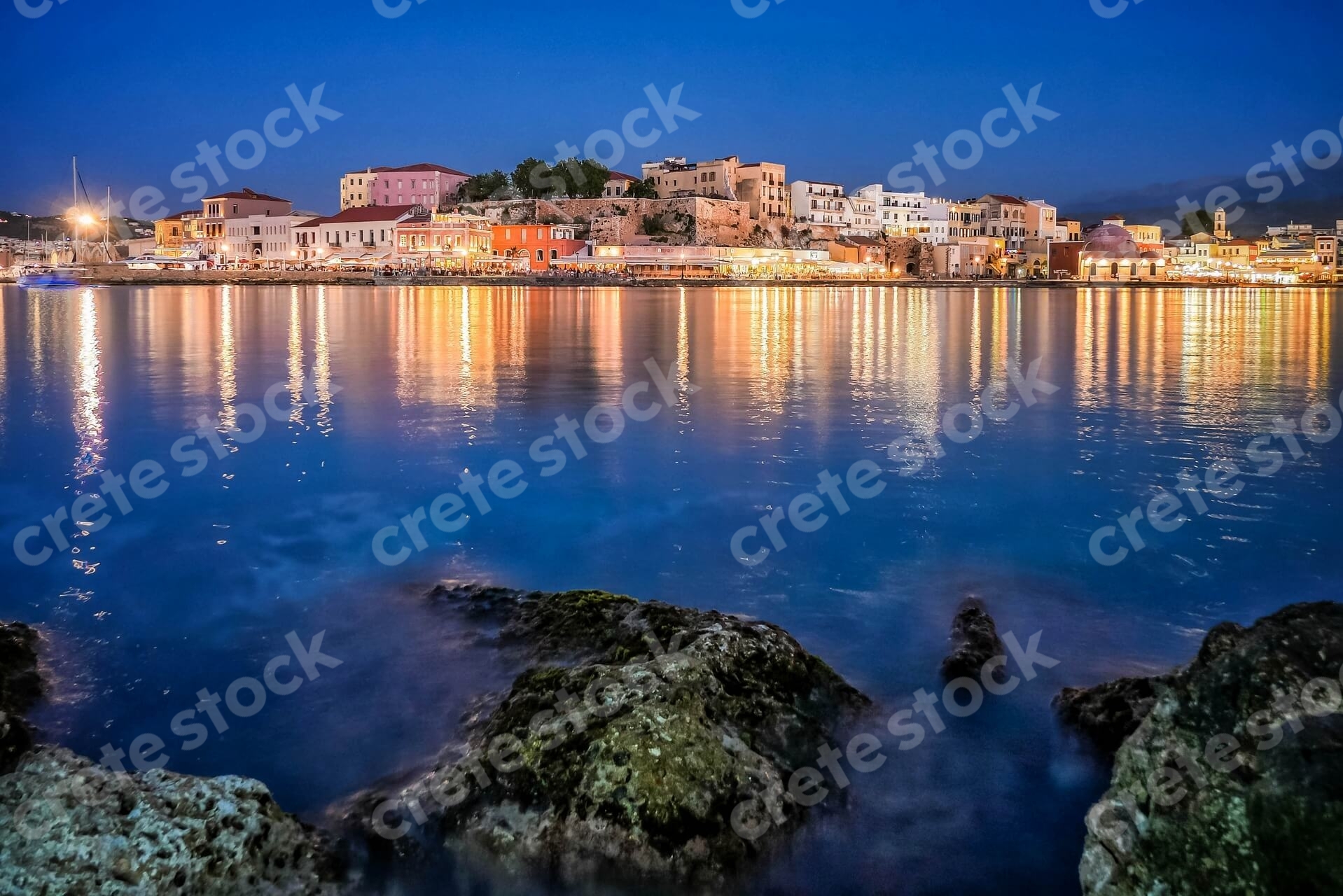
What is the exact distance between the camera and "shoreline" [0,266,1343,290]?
60.9 metres

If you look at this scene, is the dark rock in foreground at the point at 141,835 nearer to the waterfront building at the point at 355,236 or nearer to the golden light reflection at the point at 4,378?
the golden light reflection at the point at 4,378

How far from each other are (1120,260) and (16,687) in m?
89.4

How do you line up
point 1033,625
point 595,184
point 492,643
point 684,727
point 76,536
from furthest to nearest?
point 595,184 < point 76,536 < point 1033,625 < point 492,643 < point 684,727

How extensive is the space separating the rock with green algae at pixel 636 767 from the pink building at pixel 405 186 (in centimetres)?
7208

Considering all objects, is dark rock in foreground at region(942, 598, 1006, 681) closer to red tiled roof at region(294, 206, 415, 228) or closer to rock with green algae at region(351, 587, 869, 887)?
rock with green algae at region(351, 587, 869, 887)

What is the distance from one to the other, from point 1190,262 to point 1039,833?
3820 inches

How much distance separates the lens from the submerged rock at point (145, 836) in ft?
8.32

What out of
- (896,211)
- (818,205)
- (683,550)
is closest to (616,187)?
(818,205)

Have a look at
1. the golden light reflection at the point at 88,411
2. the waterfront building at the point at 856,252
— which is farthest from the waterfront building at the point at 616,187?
the golden light reflection at the point at 88,411

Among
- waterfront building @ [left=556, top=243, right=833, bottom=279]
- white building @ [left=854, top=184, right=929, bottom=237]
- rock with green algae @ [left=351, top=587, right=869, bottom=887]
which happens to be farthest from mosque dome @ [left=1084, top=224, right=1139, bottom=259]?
rock with green algae @ [left=351, top=587, right=869, bottom=887]

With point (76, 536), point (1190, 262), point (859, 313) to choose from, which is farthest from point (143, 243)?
point (76, 536)

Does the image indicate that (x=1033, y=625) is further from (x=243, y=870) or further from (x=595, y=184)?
(x=595, y=184)

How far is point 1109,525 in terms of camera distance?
6613 millimetres

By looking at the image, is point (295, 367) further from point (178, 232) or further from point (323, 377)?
point (178, 232)
